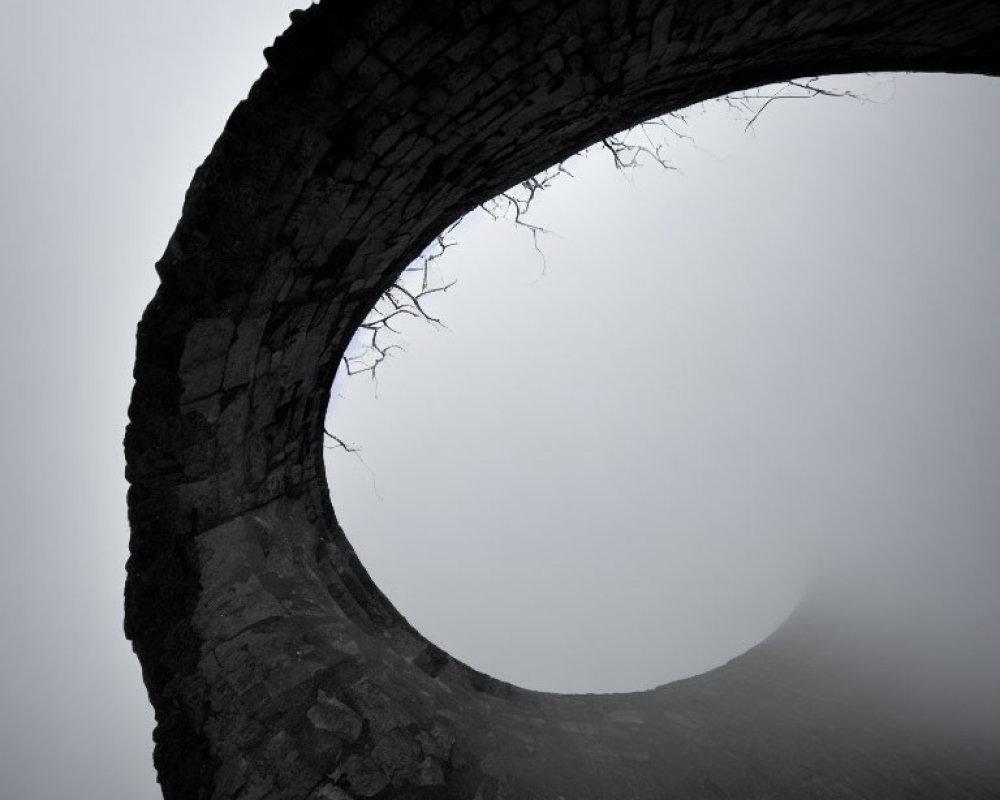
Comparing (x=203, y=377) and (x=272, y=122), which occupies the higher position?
(x=272, y=122)

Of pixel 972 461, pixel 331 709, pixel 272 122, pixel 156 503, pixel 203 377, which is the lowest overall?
pixel 972 461

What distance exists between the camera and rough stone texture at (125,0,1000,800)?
1353mm

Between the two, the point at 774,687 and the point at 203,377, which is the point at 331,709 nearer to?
the point at 203,377

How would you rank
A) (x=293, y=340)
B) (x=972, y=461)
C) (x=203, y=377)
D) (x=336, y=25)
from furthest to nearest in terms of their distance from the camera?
(x=972, y=461), (x=293, y=340), (x=203, y=377), (x=336, y=25)

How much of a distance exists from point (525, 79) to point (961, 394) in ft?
122

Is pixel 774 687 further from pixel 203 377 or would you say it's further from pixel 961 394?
pixel 961 394

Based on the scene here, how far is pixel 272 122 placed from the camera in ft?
4.31

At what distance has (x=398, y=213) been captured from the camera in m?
1.88

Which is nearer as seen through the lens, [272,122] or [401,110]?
[272,122]

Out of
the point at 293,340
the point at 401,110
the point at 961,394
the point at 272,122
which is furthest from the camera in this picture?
the point at 961,394

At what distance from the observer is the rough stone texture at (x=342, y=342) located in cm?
135

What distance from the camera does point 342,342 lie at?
7.71 feet

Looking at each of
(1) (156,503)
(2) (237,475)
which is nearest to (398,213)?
(2) (237,475)

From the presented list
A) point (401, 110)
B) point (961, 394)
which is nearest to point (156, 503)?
point (401, 110)
